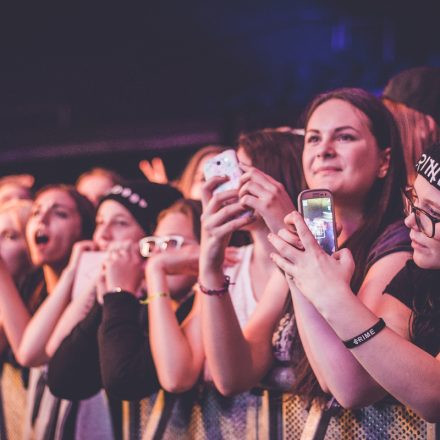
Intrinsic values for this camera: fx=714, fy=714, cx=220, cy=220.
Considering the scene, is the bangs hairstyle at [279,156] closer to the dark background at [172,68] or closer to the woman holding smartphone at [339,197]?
the woman holding smartphone at [339,197]

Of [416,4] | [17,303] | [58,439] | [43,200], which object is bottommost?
[58,439]

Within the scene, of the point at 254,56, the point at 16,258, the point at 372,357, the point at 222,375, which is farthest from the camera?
the point at 254,56

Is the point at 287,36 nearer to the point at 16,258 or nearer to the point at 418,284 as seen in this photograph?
the point at 16,258

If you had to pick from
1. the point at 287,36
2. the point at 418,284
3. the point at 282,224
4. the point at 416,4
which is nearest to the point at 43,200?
the point at 282,224

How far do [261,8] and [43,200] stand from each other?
3802 mm

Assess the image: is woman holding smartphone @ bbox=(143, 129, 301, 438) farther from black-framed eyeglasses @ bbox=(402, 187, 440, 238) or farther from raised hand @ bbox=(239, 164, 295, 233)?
black-framed eyeglasses @ bbox=(402, 187, 440, 238)

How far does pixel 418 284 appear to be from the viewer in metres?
1.74

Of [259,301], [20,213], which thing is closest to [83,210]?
[20,213]

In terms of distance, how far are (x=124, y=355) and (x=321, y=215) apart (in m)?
1.04

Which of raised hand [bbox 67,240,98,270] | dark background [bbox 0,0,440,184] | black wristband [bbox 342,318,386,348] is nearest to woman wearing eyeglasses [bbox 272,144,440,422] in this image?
black wristband [bbox 342,318,386,348]

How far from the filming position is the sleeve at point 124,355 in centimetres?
245

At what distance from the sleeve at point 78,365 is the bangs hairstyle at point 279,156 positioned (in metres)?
0.89

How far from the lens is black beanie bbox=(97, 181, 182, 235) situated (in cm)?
320

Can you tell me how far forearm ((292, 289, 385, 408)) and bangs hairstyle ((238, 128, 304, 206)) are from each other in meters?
0.80
